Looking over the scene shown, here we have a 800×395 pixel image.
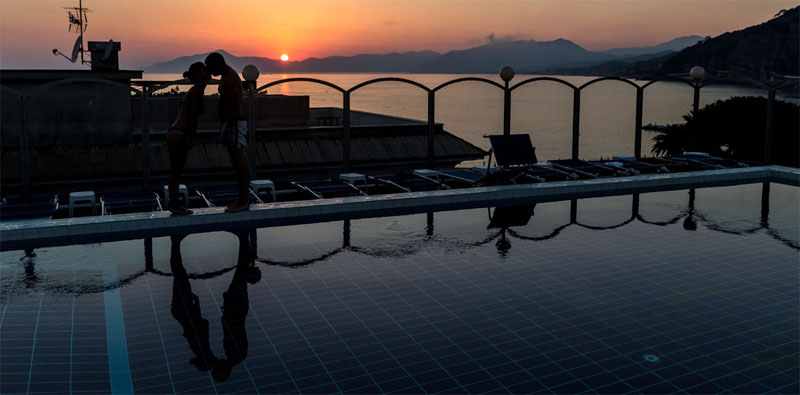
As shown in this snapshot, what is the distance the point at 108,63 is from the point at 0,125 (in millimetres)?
5806

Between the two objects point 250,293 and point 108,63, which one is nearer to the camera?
point 250,293

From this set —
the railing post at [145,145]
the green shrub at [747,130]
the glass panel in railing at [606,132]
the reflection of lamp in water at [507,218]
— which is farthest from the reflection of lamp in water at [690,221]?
the glass panel in railing at [606,132]

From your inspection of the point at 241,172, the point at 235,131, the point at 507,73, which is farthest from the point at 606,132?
the point at 235,131

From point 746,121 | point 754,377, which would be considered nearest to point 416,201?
point 754,377

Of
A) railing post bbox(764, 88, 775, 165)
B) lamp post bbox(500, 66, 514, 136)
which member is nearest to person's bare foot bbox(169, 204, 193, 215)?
lamp post bbox(500, 66, 514, 136)

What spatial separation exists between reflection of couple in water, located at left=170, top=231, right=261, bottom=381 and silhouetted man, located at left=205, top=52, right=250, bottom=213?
4.89 ft

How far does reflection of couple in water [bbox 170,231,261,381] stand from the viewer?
5.17 meters

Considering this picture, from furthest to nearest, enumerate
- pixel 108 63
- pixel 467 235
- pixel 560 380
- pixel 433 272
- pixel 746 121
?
pixel 746 121
pixel 108 63
pixel 467 235
pixel 433 272
pixel 560 380

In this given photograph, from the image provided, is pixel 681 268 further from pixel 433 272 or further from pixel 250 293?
pixel 250 293

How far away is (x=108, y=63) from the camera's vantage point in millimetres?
25734

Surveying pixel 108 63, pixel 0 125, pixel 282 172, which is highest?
pixel 108 63

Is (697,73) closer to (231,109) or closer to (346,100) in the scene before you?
(346,100)

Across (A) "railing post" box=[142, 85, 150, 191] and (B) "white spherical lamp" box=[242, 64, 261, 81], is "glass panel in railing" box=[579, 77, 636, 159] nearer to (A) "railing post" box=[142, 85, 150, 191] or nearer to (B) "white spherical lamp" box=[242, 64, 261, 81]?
(B) "white spherical lamp" box=[242, 64, 261, 81]

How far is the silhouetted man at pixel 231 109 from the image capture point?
886 cm
